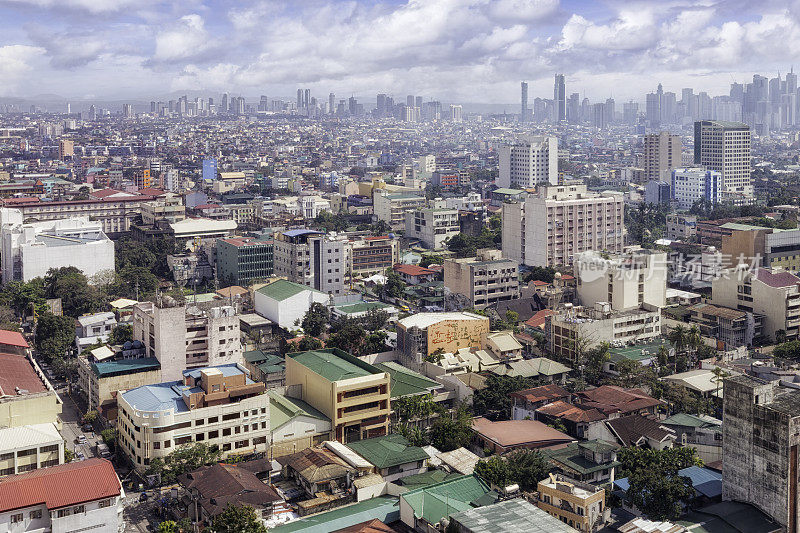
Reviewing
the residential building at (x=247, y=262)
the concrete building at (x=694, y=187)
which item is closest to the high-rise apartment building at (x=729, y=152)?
the concrete building at (x=694, y=187)

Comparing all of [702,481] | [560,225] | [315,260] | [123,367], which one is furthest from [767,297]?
[123,367]

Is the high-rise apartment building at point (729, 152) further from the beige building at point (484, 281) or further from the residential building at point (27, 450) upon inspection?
the residential building at point (27, 450)

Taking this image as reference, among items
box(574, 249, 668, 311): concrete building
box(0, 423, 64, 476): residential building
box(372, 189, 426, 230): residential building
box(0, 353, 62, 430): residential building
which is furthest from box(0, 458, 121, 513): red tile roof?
box(372, 189, 426, 230): residential building

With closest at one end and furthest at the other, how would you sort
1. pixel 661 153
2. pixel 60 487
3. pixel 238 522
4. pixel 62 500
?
pixel 238 522 → pixel 62 500 → pixel 60 487 → pixel 661 153

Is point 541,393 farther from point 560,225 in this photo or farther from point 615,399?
point 560,225

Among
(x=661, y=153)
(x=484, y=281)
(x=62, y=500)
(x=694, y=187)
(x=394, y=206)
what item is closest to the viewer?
(x=62, y=500)

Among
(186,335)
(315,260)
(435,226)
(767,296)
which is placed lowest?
(186,335)

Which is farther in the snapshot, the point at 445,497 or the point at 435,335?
the point at 435,335

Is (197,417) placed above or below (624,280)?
below

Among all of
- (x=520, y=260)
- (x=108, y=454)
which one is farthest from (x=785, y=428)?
(x=520, y=260)
